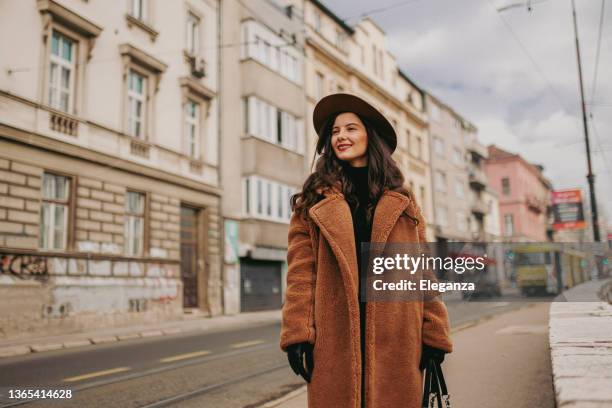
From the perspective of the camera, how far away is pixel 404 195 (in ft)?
9.22

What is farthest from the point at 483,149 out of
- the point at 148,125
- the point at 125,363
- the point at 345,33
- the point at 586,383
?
the point at 586,383

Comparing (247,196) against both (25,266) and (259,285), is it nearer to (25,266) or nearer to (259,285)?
(259,285)

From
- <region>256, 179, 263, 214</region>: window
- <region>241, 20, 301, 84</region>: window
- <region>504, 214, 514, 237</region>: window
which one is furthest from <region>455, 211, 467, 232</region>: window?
<region>256, 179, 263, 214</region>: window

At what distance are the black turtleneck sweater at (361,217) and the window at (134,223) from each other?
1495cm

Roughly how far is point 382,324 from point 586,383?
108 cm

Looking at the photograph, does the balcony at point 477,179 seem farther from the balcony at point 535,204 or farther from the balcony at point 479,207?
the balcony at point 535,204

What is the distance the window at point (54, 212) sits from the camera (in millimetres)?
14211

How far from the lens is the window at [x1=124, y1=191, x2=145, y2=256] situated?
16.9 m

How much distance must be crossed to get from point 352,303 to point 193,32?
20.4 meters

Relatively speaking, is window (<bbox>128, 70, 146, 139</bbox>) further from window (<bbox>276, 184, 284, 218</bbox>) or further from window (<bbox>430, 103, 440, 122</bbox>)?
window (<bbox>430, 103, 440, 122</bbox>)

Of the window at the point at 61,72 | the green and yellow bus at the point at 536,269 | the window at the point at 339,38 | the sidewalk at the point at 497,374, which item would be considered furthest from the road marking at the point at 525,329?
the window at the point at 339,38

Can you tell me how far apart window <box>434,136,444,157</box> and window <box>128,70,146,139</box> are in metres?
30.8

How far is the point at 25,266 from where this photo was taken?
13266mm

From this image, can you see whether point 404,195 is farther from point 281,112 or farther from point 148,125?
point 281,112
